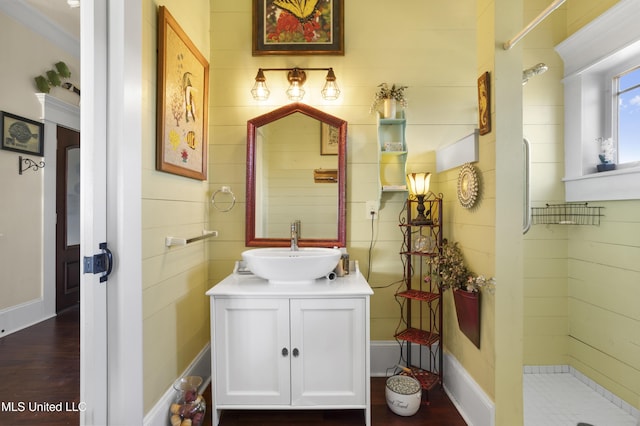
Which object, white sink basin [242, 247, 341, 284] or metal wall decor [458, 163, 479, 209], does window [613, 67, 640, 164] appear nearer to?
metal wall decor [458, 163, 479, 209]

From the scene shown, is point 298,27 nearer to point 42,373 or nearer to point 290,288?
point 290,288

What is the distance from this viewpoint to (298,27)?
7.30 ft

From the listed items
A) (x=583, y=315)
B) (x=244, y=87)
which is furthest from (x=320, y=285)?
(x=583, y=315)

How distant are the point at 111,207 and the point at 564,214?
2.63 metres

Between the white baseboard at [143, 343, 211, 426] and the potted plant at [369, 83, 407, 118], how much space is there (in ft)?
6.35

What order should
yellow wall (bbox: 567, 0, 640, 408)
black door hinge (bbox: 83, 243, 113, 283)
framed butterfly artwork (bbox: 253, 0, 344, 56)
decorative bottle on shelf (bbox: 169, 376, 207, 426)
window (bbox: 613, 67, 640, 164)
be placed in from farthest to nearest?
framed butterfly artwork (bbox: 253, 0, 344, 56) → window (bbox: 613, 67, 640, 164) → yellow wall (bbox: 567, 0, 640, 408) → decorative bottle on shelf (bbox: 169, 376, 207, 426) → black door hinge (bbox: 83, 243, 113, 283)

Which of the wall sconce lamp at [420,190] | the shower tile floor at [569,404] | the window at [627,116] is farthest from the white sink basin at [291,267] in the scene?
the window at [627,116]

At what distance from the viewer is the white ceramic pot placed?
70.4 inches

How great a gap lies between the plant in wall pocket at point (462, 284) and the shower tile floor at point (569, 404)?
24.7 inches

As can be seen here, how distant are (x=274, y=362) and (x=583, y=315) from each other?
2.00 metres

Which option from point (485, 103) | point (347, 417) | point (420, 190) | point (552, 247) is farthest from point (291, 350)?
point (552, 247)

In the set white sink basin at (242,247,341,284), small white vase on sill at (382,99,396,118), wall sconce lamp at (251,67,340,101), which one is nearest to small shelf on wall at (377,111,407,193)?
small white vase on sill at (382,99,396,118)

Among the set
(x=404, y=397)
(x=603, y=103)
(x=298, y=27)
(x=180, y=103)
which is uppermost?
(x=298, y=27)

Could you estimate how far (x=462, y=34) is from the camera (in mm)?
2232
